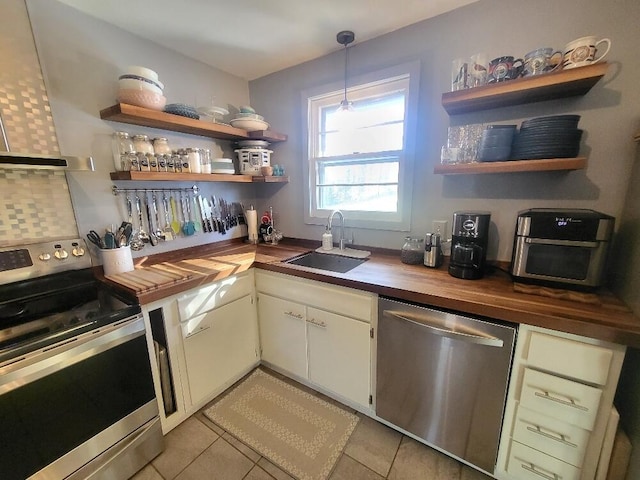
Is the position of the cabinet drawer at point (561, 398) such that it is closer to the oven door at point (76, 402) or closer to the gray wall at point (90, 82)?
the oven door at point (76, 402)

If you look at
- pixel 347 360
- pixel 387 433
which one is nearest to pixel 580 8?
pixel 347 360

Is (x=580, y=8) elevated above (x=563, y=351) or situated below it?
above

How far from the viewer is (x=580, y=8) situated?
3.99 ft

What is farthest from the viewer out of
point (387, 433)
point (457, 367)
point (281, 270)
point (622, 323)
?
point (281, 270)

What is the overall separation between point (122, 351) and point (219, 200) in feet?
4.43

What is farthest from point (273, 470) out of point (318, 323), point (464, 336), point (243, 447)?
Answer: point (464, 336)

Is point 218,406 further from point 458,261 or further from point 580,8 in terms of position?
point 580,8

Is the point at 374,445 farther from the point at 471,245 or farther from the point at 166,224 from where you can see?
the point at 166,224

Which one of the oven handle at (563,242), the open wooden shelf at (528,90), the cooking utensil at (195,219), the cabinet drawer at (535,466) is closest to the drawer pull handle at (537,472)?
the cabinet drawer at (535,466)

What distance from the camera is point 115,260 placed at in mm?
1501

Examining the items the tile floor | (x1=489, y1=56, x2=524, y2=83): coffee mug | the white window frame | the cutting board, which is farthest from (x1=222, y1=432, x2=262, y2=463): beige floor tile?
(x1=489, y1=56, x2=524, y2=83): coffee mug

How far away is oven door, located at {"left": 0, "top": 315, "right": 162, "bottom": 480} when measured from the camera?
35.8 inches

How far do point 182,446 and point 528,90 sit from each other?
2545mm

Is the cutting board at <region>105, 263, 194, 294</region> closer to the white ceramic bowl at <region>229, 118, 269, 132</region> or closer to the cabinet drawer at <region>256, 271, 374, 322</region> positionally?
the cabinet drawer at <region>256, 271, 374, 322</region>
